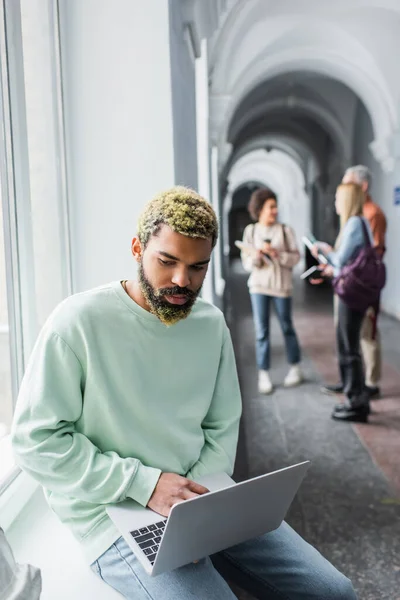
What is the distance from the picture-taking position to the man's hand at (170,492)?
157cm

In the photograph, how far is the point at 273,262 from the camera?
5.22 metres

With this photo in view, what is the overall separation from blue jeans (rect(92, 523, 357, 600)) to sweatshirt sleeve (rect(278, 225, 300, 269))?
3492 mm

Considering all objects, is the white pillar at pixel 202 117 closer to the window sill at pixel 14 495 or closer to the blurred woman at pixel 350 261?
the blurred woman at pixel 350 261

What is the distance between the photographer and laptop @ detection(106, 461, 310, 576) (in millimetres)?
1362

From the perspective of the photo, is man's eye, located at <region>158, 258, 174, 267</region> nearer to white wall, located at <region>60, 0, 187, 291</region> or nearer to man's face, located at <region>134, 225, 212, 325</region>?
man's face, located at <region>134, 225, 212, 325</region>

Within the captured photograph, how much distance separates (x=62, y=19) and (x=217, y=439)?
178cm

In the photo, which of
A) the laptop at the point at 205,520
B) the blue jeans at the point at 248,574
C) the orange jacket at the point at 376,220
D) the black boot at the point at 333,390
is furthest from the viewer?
the black boot at the point at 333,390

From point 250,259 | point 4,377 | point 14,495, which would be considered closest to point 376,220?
point 250,259

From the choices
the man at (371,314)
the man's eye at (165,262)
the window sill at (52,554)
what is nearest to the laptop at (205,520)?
the window sill at (52,554)

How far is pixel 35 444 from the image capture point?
5.01 ft

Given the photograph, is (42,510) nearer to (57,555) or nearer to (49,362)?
(57,555)

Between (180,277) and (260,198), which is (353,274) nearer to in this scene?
(260,198)

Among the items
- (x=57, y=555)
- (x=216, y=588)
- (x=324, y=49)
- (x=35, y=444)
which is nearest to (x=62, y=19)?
(x=35, y=444)

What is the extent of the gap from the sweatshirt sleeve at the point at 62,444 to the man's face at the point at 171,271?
Answer: 0.27 m
